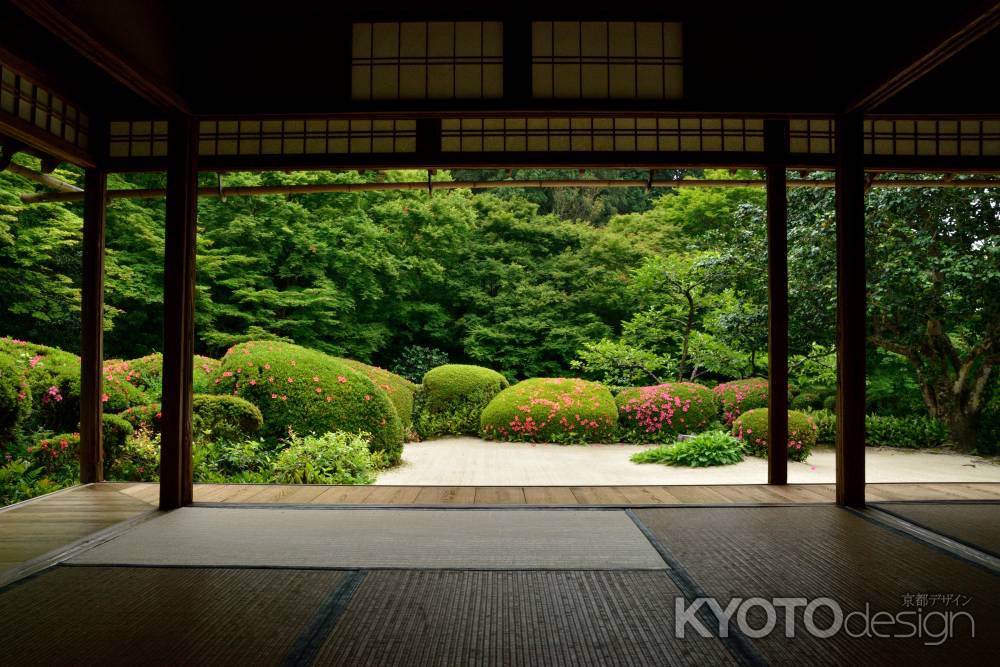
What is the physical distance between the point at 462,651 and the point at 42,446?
14.1 feet

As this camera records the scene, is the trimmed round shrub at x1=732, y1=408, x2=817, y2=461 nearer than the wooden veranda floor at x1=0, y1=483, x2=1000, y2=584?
No

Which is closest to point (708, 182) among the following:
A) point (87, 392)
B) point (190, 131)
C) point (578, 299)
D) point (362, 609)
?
point (190, 131)

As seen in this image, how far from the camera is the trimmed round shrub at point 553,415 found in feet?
25.9

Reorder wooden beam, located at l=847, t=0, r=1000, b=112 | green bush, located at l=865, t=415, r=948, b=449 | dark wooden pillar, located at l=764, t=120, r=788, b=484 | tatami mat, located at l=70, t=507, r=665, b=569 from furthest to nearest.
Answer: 1. green bush, located at l=865, t=415, r=948, b=449
2. dark wooden pillar, located at l=764, t=120, r=788, b=484
3. wooden beam, located at l=847, t=0, r=1000, b=112
4. tatami mat, located at l=70, t=507, r=665, b=569

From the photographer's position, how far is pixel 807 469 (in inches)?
241

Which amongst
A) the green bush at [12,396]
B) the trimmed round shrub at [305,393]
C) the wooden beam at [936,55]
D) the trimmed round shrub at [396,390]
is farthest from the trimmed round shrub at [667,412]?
the green bush at [12,396]

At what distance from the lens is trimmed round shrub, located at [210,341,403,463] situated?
5766mm

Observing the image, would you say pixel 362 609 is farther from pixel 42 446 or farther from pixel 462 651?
pixel 42 446

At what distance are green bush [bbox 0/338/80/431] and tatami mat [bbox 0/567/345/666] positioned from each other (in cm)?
321

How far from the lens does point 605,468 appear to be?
21.1ft

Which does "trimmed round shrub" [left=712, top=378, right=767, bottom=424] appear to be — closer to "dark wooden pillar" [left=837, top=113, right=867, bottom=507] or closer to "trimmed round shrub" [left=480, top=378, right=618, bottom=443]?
"trimmed round shrub" [left=480, top=378, right=618, bottom=443]

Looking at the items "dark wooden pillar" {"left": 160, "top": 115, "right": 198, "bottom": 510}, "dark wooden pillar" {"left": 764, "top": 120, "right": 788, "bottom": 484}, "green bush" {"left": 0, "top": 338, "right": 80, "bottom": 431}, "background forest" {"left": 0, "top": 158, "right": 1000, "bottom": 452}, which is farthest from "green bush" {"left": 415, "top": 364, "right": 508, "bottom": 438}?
"dark wooden pillar" {"left": 764, "top": 120, "right": 788, "bottom": 484}

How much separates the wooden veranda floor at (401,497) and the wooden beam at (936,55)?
235cm
